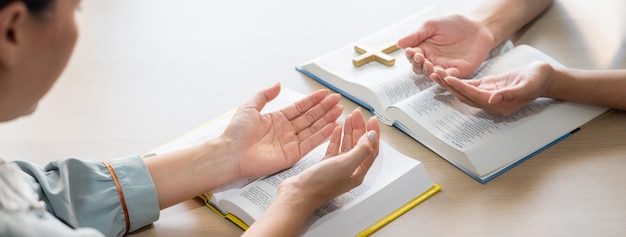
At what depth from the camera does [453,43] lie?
5.14 ft

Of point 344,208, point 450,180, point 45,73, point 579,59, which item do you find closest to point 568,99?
point 579,59

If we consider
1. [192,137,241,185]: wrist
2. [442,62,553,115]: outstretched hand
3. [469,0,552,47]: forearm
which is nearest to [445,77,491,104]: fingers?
[442,62,553,115]: outstretched hand

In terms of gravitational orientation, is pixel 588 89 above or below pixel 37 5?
below

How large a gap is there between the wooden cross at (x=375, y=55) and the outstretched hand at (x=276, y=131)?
205 mm

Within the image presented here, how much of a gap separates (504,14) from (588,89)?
0.29 m

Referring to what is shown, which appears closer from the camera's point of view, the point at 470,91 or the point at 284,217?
the point at 284,217

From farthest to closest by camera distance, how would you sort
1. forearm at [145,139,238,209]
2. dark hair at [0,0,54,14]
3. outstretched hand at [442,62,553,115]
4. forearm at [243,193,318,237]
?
outstretched hand at [442,62,553,115] → forearm at [145,139,238,209] → forearm at [243,193,318,237] → dark hair at [0,0,54,14]

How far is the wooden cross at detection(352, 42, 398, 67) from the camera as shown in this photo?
1.56 metres

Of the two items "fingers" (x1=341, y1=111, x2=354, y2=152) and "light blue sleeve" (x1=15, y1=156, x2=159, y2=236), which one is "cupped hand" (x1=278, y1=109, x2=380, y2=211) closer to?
"fingers" (x1=341, y1=111, x2=354, y2=152)

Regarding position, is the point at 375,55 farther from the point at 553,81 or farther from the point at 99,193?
the point at 99,193

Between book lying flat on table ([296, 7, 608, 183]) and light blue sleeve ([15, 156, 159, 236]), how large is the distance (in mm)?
441

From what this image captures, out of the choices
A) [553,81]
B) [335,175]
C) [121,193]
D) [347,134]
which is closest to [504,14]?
[553,81]

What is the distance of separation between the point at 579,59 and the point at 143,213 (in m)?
0.88

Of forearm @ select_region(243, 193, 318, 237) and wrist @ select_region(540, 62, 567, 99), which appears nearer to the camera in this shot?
forearm @ select_region(243, 193, 318, 237)
